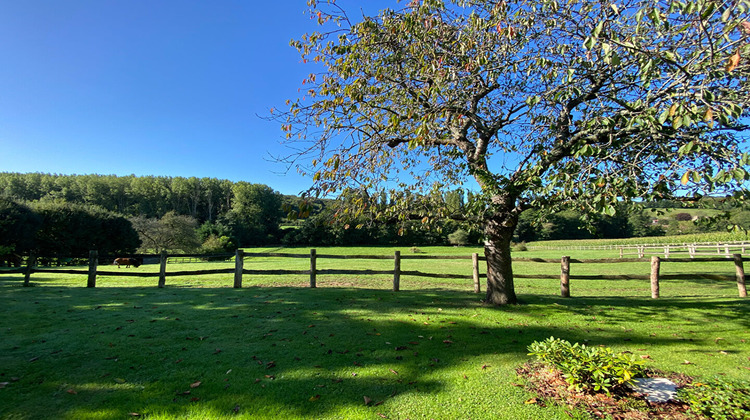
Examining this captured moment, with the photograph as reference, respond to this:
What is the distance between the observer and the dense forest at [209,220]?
7.05 meters

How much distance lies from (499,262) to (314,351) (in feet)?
15.2

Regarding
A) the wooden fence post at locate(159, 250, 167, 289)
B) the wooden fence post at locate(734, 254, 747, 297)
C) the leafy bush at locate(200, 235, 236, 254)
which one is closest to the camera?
the wooden fence post at locate(734, 254, 747, 297)

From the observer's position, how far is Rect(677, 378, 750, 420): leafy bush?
2715 millimetres

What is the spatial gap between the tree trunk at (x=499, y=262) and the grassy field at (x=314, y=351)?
375mm

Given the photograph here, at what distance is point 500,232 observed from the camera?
7.25 m

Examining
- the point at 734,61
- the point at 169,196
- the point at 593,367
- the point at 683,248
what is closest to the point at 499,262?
the point at 593,367

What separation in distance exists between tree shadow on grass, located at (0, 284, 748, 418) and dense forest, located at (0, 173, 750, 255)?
Result: 1855 millimetres

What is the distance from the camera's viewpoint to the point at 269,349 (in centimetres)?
491

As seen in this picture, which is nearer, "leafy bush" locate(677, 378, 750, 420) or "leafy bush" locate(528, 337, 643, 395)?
"leafy bush" locate(677, 378, 750, 420)

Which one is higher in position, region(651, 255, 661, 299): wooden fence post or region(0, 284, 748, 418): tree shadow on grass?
region(651, 255, 661, 299): wooden fence post

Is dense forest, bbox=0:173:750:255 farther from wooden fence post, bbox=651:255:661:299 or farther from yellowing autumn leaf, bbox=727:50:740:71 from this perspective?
yellowing autumn leaf, bbox=727:50:740:71

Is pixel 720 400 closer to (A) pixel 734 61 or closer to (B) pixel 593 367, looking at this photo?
(B) pixel 593 367

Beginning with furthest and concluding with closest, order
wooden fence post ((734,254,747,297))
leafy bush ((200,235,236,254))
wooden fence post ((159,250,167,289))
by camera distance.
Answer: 1. leafy bush ((200,235,236,254))
2. wooden fence post ((159,250,167,289))
3. wooden fence post ((734,254,747,297))

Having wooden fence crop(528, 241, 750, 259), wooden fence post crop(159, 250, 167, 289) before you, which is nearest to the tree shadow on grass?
wooden fence post crop(159, 250, 167, 289)
